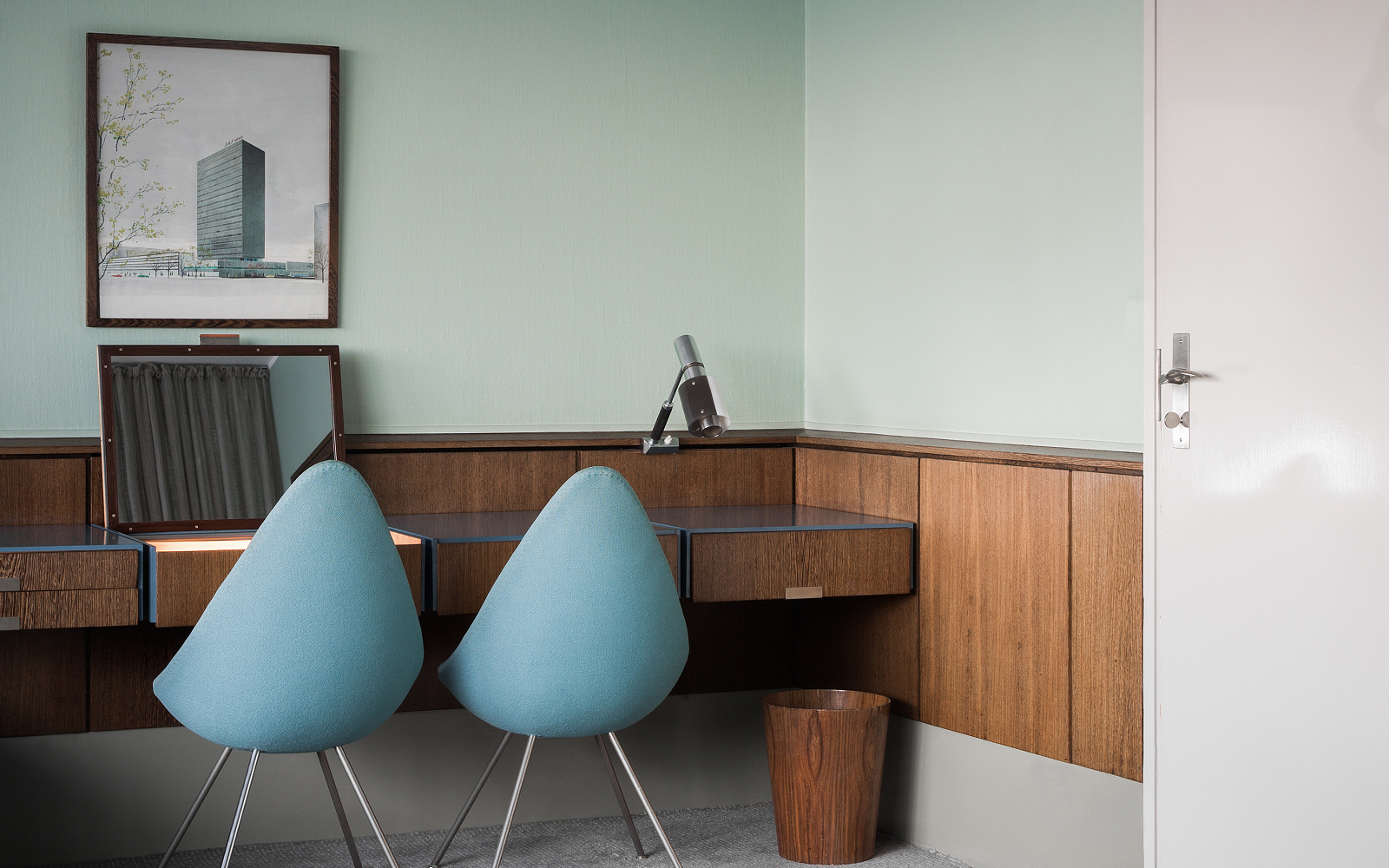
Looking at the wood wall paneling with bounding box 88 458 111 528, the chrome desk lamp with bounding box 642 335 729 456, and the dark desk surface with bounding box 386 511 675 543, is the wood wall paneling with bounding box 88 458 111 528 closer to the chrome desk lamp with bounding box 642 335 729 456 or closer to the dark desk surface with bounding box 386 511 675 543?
the dark desk surface with bounding box 386 511 675 543

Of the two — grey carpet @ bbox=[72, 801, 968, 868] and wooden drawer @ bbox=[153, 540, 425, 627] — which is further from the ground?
wooden drawer @ bbox=[153, 540, 425, 627]

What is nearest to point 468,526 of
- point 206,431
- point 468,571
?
point 468,571

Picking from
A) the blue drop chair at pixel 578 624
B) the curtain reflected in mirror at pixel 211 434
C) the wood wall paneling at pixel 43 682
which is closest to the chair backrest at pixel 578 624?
the blue drop chair at pixel 578 624

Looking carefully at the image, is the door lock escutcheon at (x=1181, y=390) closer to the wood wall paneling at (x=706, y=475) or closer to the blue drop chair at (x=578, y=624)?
the blue drop chair at (x=578, y=624)

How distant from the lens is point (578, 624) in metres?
2.47

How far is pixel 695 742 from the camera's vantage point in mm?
3477

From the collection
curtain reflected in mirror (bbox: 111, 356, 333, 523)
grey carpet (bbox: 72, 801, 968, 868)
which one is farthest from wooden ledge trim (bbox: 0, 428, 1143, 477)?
grey carpet (bbox: 72, 801, 968, 868)

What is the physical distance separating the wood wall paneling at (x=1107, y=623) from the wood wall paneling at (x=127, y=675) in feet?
6.63

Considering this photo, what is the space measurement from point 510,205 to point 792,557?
3.94ft

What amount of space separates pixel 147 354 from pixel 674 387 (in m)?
1.23

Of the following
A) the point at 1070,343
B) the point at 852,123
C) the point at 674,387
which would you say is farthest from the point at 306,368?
the point at 1070,343

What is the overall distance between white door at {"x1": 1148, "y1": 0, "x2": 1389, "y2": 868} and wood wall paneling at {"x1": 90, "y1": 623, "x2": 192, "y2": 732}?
2176mm

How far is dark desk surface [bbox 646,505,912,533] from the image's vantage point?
2.96 meters

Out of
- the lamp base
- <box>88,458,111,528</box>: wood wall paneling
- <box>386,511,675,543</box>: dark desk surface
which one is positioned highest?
the lamp base
